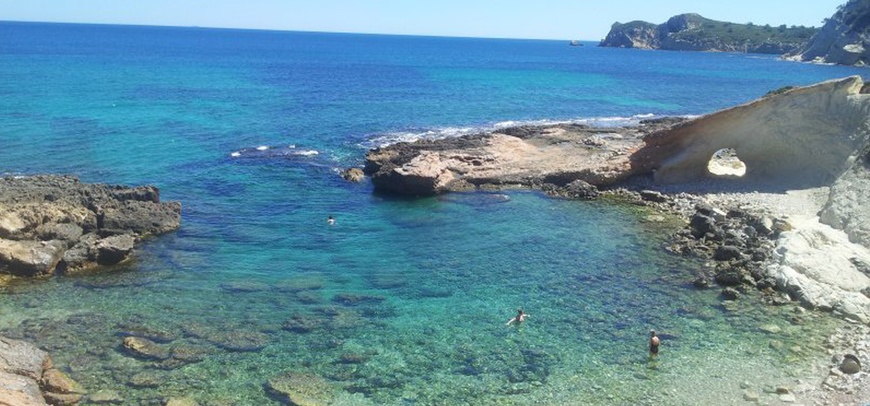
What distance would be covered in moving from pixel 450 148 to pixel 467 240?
15.8 meters

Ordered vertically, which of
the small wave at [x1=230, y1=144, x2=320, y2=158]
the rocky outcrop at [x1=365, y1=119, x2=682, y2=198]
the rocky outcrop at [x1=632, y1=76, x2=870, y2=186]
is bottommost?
the small wave at [x1=230, y1=144, x2=320, y2=158]

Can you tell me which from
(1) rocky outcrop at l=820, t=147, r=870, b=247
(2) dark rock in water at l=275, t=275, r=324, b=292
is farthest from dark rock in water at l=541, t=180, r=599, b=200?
(2) dark rock in water at l=275, t=275, r=324, b=292

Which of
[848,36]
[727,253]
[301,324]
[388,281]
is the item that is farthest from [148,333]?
[848,36]

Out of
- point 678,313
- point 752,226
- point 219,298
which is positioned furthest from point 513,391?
point 752,226

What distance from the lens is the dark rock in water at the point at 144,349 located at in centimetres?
2144

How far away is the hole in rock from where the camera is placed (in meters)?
41.3

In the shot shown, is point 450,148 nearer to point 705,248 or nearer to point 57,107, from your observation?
Result: point 705,248

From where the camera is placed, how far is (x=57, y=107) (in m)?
63.0

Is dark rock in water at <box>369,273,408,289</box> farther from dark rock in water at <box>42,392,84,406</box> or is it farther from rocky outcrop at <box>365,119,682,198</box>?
rocky outcrop at <box>365,119,682,198</box>

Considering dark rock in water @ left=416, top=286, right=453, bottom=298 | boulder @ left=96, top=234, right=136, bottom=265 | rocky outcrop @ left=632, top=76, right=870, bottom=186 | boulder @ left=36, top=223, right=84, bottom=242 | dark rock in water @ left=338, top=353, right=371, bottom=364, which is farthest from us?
rocky outcrop @ left=632, top=76, right=870, bottom=186

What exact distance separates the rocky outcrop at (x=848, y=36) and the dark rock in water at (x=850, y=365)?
481 feet

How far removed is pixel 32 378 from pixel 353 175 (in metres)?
26.4

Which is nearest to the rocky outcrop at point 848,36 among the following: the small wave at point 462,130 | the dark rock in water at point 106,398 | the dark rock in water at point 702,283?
the small wave at point 462,130

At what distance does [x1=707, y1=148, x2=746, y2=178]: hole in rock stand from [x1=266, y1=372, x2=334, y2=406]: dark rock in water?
3080cm
